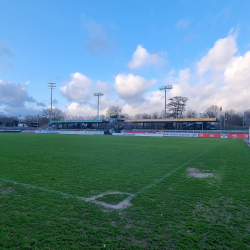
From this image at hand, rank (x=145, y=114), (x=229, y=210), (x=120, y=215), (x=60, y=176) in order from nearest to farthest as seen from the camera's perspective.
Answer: (x=120, y=215)
(x=229, y=210)
(x=60, y=176)
(x=145, y=114)

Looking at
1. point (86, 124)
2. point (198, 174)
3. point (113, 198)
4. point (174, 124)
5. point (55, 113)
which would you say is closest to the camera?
point (113, 198)

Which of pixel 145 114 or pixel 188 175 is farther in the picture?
pixel 145 114

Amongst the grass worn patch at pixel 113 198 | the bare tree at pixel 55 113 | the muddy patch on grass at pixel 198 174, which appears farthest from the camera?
the bare tree at pixel 55 113

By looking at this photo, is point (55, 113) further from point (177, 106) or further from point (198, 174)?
point (198, 174)

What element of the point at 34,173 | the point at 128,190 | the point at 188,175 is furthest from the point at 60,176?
the point at 188,175

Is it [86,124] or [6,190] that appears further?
[86,124]

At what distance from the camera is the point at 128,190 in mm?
5375

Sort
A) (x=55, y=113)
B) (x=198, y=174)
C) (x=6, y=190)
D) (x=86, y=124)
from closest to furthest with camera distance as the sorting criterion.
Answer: (x=6, y=190), (x=198, y=174), (x=86, y=124), (x=55, y=113)

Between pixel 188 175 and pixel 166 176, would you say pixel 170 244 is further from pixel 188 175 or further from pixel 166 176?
pixel 188 175

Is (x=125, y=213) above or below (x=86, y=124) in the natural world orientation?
below

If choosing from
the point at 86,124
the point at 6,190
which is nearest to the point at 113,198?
the point at 6,190

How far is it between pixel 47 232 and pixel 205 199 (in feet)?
12.4

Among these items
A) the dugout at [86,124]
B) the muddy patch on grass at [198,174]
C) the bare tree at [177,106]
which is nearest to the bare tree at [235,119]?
the bare tree at [177,106]

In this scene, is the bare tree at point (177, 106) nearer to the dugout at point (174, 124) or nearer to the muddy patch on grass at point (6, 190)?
the dugout at point (174, 124)
